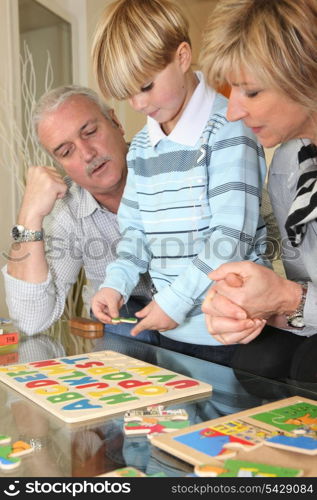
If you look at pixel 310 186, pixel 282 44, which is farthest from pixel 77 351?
pixel 282 44

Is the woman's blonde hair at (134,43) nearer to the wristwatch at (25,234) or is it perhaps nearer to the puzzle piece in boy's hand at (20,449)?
the wristwatch at (25,234)

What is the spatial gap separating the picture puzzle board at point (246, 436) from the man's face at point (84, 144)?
0.98 m

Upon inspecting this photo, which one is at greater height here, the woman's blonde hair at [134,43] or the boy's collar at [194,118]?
the woman's blonde hair at [134,43]

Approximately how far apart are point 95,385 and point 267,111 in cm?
54

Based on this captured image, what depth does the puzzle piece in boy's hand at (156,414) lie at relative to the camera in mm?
694

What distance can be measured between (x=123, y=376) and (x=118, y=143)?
885mm

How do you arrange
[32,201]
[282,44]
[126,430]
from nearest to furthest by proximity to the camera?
[126,430], [282,44], [32,201]

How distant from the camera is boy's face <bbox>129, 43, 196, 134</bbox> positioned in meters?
1.18

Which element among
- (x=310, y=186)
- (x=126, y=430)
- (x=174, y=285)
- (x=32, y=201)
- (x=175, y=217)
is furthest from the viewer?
(x=32, y=201)

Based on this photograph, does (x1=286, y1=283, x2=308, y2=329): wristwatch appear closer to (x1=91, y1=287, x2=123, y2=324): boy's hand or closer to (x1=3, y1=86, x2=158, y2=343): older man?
(x1=91, y1=287, x2=123, y2=324): boy's hand

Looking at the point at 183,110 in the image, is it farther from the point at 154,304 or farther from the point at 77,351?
the point at 77,351

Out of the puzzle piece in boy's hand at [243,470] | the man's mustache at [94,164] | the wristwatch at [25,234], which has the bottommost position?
the puzzle piece in boy's hand at [243,470]

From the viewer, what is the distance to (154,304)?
1.16 metres

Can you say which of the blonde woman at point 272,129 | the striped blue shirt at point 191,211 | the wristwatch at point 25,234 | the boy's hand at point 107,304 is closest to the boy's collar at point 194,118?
the striped blue shirt at point 191,211
